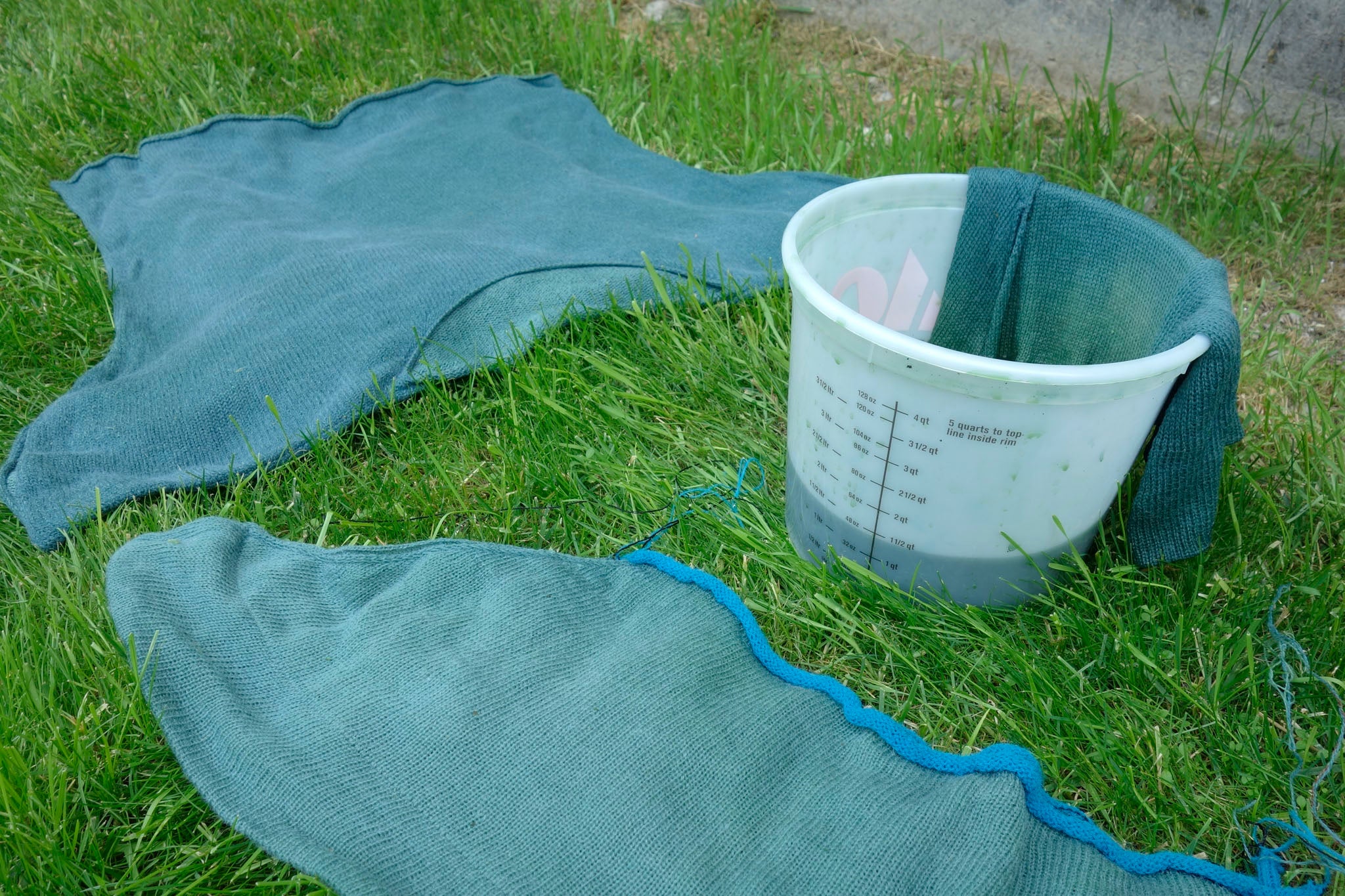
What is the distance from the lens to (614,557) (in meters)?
1.28

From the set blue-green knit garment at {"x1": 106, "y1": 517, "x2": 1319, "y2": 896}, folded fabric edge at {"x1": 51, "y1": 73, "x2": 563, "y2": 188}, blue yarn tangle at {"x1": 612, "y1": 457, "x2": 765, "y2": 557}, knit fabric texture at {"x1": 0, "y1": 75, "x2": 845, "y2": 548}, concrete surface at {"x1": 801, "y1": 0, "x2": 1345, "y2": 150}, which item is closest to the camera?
blue-green knit garment at {"x1": 106, "y1": 517, "x2": 1319, "y2": 896}

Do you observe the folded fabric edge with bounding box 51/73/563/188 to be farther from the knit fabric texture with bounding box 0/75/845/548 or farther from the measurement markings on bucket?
the measurement markings on bucket

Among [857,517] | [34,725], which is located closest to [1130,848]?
[857,517]

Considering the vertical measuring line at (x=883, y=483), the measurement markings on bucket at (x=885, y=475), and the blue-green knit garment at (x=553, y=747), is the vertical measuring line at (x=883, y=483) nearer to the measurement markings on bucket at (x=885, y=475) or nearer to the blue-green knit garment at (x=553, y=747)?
the measurement markings on bucket at (x=885, y=475)

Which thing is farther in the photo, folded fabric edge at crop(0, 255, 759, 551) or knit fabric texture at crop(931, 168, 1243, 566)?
folded fabric edge at crop(0, 255, 759, 551)

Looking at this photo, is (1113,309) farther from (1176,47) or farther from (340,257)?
(340,257)

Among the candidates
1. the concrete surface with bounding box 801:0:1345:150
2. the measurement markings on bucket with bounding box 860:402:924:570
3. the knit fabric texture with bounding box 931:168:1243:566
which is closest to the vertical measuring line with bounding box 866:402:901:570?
the measurement markings on bucket with bounding box 860:402:924:570

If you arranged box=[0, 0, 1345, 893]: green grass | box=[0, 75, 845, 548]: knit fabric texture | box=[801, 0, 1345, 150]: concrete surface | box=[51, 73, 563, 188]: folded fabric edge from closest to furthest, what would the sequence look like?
box=[0, 0, 1345, 893]: green grass
box=[0, 75, 845, 548]: knit fabric texture
box=[801, 0, 1345, 150]: concrete surface
box=[51, 73, 563, 188]: folded fabric edge

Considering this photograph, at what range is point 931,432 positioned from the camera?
1033 millimetres

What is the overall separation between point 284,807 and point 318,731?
3.3 inches

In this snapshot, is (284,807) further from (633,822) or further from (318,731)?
(633,822)

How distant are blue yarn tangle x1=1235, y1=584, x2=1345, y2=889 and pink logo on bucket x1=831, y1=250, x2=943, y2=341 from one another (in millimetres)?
621

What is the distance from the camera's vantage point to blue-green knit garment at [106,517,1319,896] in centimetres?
93

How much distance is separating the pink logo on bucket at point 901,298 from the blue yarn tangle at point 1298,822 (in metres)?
0.62
